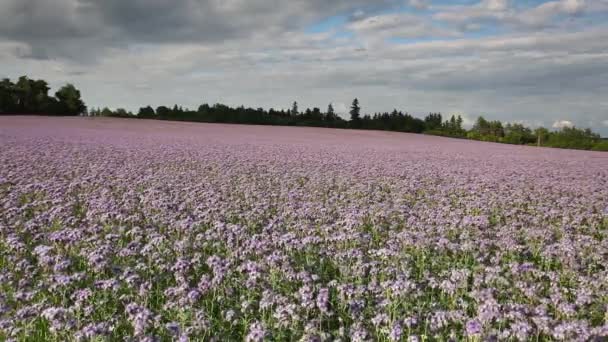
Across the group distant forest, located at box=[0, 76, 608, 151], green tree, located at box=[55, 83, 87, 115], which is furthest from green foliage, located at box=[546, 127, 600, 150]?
green tree, located at box=[55, 83, 87, 115]

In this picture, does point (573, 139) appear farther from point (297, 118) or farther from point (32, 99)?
point (32, 99)

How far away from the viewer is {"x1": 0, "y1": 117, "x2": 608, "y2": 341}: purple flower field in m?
3.56

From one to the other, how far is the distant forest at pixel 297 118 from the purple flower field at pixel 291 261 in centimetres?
4069

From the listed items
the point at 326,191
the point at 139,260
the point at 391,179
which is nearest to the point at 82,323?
the point at 139,260

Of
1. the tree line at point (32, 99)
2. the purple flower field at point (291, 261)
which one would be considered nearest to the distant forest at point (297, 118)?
the tree line at point (32, 99)

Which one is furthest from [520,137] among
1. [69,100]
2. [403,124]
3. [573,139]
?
[69,100]

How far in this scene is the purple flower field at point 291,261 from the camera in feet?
11.7

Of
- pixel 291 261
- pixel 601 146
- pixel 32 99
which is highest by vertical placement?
pixel 32 99

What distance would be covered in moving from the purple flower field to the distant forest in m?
40.7

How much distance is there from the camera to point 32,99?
52.1m

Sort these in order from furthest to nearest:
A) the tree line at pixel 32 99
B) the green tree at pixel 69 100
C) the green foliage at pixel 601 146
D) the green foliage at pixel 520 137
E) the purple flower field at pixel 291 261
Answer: the green tree at pixel 69 100, the tree line at pixel 32 99, the green foliage at pixel 520 137, the green foliage at pixel 601 146, the purple flower field at pixel 291 261

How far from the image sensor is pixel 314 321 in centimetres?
359

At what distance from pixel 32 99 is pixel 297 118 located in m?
33.5

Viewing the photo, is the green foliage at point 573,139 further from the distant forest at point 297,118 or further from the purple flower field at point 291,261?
the purple flower field at point 291,261
